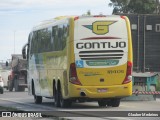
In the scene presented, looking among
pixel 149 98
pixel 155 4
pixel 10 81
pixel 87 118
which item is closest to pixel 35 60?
pixel 149 98

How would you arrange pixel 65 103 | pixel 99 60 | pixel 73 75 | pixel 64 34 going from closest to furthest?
pixel 73 75 < pixel 99 60 < pixel 64 34 < pixel 65 103

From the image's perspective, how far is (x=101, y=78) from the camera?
79.7ft

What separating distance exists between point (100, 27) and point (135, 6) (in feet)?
222

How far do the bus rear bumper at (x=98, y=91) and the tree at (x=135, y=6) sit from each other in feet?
215

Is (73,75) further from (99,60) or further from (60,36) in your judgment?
(60,36)

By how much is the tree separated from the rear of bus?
65480 mm

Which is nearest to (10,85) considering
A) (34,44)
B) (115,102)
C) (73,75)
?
(34,44)

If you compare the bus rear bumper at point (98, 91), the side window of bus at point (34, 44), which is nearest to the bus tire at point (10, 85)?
the side window of bus at point (34, 44)

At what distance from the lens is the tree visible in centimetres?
8981

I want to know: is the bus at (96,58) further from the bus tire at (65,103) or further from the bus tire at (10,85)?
the bus tire at (10,85)

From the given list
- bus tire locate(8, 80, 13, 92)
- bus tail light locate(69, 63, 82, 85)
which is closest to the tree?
bus tire locate(8, 80, 13, 92)

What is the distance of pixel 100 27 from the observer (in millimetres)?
24359

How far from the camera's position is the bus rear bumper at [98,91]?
79.1ft

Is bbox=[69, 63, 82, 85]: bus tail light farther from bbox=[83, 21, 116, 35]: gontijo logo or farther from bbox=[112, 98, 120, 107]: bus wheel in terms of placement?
bbox=[112, 98, 120, 107]: bus wheel
